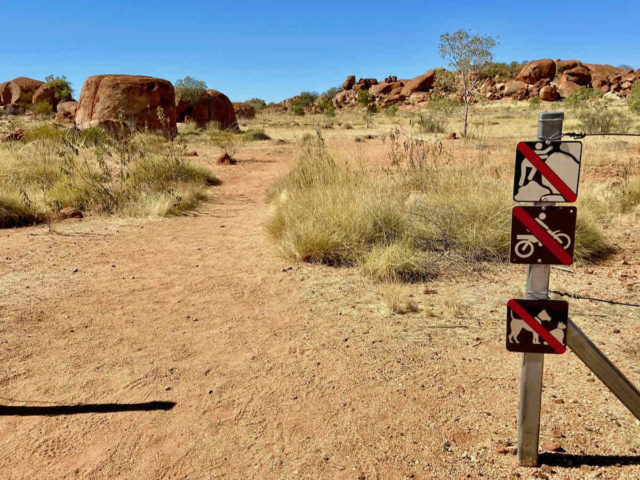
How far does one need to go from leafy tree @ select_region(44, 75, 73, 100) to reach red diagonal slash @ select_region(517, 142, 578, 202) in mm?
38665

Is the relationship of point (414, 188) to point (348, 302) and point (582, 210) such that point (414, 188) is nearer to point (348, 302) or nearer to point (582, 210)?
point (582, 210)

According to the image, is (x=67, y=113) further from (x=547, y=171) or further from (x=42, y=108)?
(x=547, y=171)

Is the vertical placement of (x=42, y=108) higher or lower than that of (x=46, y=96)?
lower

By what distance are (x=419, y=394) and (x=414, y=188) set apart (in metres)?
4.46

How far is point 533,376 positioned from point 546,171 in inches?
32.9

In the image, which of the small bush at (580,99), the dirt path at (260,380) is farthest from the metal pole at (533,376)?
the small bush at (580,99)

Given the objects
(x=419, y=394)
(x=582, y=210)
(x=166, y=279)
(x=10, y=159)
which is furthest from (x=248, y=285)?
(x=10, y=159)

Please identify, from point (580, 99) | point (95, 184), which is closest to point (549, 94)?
point (580, 99)

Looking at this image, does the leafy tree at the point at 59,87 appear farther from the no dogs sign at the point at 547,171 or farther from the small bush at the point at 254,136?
the no dogs sign at the point at 547,171

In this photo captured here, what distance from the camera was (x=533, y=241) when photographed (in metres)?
1.81

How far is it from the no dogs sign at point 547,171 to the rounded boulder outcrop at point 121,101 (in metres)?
15.1

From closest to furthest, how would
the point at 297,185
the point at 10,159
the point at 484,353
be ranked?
the point at 484,353
the point at 297,185
the point at 10,159

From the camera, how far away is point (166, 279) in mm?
4770

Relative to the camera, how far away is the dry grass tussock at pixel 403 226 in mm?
4844
